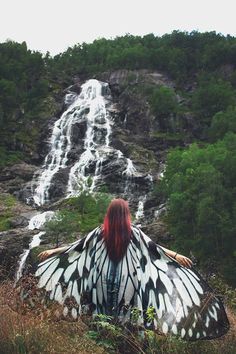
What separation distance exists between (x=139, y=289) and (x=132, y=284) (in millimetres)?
65

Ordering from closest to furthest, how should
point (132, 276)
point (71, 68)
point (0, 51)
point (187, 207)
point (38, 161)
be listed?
point (132, 276) < point (187, 207) < point (38, 161) < point (0, 51) < point (71, 68)

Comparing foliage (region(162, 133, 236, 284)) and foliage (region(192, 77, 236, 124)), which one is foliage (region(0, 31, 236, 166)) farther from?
foliage (region(162, 133, 236, 284))

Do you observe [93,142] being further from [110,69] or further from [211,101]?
[110,69]

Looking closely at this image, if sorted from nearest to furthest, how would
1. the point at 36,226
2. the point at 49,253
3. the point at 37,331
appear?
the point at 37,331, the point at 49,253, the point at 36,226

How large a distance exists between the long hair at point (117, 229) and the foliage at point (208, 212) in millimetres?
20007

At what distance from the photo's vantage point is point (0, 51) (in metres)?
71.3

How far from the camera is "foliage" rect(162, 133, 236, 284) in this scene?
26.6 m

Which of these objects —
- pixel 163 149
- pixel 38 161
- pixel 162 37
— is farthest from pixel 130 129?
pixel 162 37

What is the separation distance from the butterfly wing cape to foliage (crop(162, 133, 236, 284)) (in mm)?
19858

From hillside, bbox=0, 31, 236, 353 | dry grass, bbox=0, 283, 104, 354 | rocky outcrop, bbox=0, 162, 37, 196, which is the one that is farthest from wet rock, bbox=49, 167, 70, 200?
dry grass, bbox=0, 283, 104, 354

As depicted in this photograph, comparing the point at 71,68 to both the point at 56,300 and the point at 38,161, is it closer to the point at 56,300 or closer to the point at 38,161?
the point at 38,161

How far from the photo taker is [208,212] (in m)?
26.8

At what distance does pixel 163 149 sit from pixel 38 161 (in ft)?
41.6

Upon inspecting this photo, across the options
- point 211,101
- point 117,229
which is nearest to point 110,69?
point 211,101
